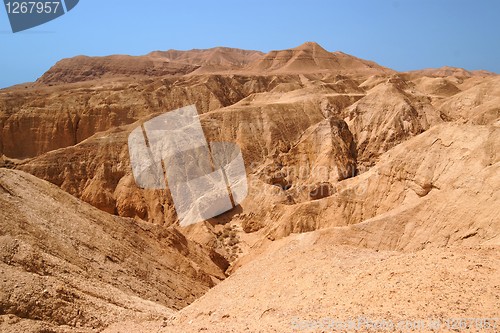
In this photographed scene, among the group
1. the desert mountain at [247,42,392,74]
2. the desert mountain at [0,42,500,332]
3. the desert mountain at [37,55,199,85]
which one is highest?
the desert mountain at [37,55,199,85]

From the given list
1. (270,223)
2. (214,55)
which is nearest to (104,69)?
(214,55)

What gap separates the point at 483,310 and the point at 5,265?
31.7 feet

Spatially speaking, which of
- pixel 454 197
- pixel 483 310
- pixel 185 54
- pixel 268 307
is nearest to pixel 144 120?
pixel 454 197

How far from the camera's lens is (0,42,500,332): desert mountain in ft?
29.8

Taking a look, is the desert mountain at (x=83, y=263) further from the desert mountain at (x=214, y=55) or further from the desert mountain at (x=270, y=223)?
the desert mountain at (x=214, y=55)

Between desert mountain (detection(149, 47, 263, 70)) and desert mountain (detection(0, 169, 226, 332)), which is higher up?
desert mountain (detection(149, 47, 263, 70))

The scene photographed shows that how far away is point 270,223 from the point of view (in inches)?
944

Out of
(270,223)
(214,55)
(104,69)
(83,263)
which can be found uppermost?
(214,55)

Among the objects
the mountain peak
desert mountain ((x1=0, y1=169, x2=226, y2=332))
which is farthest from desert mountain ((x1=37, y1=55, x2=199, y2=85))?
desert mountain ((x1=0, y1=169, x2=226, y2=332))

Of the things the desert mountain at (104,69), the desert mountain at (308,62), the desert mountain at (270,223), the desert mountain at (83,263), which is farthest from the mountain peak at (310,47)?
the desert mountain at (83,263)

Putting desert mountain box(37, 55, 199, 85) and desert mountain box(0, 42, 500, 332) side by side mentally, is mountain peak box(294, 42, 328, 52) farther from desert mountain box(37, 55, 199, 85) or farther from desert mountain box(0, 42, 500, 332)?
desert mountain box(0, 42, 500, 332)

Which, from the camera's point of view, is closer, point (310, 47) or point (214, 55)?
point (310, 47)

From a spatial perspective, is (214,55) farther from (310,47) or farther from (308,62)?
(308,62)

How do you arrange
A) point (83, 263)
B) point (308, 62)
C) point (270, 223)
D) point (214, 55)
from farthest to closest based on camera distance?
point (214, 55) < point (308, 62) < point (270, 223) < point (83, 263)
